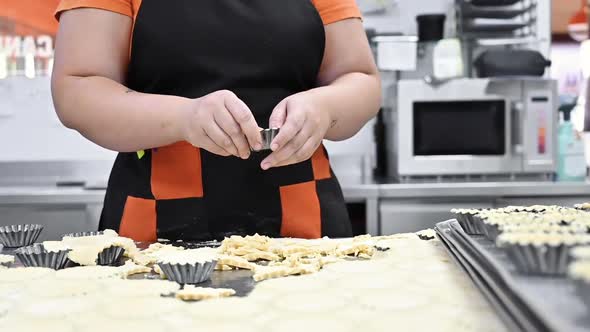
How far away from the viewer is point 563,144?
272 centimetres

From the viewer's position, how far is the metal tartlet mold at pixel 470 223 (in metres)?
0.90

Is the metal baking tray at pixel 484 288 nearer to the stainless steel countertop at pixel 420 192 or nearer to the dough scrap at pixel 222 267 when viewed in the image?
the dough scrap at pixel 222 267

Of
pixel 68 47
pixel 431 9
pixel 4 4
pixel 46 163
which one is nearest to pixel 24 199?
pixel 46 163

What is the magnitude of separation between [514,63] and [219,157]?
1763mm

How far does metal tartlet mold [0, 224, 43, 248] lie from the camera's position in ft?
3.60

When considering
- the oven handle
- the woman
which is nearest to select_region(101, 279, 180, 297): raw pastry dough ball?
the woman

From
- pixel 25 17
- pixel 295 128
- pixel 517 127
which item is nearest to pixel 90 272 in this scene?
pixel 295 128

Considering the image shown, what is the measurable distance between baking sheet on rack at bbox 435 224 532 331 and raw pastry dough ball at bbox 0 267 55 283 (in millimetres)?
517

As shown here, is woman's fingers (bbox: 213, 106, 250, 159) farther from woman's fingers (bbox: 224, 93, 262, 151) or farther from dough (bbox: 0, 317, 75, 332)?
dough (bbox: 0, 317, 75, 332)

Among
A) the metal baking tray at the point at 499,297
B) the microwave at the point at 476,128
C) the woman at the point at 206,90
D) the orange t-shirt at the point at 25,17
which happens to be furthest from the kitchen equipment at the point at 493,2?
the metal baking tray at the point at 499,297

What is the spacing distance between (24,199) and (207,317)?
6.75ft

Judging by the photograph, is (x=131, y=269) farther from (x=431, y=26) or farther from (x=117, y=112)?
(x=431, y=26)

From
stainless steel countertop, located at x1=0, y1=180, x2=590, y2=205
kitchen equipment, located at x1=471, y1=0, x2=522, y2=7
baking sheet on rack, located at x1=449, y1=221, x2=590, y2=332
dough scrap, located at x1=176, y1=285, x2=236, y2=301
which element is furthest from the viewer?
kitchen equipment, located at x1=471, y1=0, x2=522, y2=7

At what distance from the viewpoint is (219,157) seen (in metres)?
1.26
